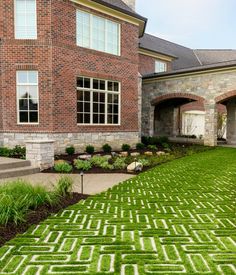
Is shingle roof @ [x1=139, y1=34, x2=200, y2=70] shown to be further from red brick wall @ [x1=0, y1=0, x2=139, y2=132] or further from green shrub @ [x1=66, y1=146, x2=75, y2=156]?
green shrub @ [x1=66, y1=146, x2=75, y2=156]

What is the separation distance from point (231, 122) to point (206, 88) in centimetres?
430

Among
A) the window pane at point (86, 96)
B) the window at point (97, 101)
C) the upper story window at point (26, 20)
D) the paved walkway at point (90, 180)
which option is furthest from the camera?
the window pane at point (86, 96)

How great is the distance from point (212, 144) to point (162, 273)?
543 inches

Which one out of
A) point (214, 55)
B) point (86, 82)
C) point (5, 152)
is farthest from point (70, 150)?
point (214, 55)

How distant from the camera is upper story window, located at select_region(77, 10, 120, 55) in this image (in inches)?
498

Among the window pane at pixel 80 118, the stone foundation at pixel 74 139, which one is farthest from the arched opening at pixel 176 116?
the window pane at pixel 80 118

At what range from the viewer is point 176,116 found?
901 inches

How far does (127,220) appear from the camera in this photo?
460 centimetres

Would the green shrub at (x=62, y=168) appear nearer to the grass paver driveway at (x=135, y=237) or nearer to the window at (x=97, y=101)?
the grass paver driveway at (x=135, y=237)

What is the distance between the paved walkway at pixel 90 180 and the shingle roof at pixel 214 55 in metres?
25.6

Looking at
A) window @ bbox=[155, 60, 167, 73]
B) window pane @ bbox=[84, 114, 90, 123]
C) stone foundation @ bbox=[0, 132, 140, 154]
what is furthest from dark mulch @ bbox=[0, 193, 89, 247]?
window @ bbox=[155, 60, 167, 73]

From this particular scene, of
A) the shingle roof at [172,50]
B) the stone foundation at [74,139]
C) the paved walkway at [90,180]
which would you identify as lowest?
the paved walkway at [90,180]

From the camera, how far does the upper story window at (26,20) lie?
11.6 metres

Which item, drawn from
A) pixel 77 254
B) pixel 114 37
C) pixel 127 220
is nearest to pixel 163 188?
pixel 127 220
